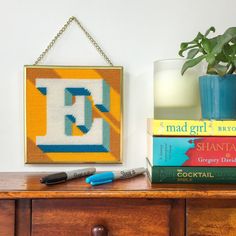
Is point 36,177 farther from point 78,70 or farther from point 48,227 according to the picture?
point 78,70

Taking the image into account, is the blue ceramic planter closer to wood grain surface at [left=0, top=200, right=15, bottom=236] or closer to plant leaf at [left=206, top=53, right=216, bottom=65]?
plant leaf at [left=206, top=53, right=216, bottom=65]

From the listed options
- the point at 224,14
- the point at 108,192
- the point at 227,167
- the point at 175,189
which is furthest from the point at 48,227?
→ the point at 224,14

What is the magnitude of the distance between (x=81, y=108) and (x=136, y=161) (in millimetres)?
216

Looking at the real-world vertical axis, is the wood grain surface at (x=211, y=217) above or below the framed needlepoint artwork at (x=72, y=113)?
below

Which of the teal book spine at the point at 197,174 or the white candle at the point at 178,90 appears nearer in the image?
the teal book spine at the point at 197,174

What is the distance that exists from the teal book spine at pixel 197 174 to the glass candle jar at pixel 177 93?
0.57 ft

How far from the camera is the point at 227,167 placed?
723 millimetres

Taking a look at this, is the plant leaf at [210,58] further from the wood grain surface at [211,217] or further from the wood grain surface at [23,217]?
the wood grain surface at [23,217]

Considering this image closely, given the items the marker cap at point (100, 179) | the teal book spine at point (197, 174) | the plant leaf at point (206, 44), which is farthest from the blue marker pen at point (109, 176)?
the plant leaf at point (206, 44)

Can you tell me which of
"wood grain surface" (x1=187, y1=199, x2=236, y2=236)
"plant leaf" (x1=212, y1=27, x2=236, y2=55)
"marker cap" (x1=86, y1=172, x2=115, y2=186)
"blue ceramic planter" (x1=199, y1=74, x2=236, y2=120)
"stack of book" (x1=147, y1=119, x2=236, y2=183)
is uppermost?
"plant leaf" (x1=212, y1=27, x2=236, y2=55)

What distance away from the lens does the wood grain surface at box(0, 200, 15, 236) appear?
2.19ft

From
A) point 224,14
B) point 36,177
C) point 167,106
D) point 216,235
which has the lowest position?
point 216,235

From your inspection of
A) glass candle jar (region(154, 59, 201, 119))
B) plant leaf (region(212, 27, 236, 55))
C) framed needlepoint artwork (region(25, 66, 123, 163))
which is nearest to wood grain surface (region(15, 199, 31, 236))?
framed needlepoint artwork (region(25, 66, 123, 163))

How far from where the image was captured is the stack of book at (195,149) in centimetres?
72
